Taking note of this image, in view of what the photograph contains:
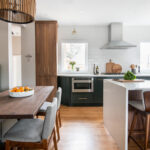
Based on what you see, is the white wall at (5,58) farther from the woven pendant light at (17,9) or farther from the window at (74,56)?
the window at (74,56)

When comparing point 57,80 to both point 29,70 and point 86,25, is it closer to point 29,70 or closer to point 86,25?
point 29,70

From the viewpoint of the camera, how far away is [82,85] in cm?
379

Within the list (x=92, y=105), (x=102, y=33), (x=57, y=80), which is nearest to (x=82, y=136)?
(x=92, y=105)

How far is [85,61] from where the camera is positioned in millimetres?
4488

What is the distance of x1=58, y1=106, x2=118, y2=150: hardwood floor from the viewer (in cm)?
196

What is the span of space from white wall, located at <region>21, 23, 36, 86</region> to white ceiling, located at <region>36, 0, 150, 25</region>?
1.81ft

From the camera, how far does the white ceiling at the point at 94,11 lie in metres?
→ 2.80

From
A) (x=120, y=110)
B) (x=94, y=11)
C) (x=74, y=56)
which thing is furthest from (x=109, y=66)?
(x=120, y=110)

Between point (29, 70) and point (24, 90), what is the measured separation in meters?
2.31

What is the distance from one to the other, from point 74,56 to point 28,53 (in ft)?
4.83

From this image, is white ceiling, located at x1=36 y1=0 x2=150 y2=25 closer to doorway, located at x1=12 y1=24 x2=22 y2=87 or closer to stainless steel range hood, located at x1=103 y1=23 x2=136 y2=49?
stainless steel range hood, located at x1=103 y1=23 x2=136 y2=49

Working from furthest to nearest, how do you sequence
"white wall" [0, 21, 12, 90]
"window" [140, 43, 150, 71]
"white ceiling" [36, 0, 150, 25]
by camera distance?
1. "window" [140, 43, 150, 71]
2. "white wall" [0, 21, 12, 90]
3. "white ceiling" [36, 0, 150, 25]

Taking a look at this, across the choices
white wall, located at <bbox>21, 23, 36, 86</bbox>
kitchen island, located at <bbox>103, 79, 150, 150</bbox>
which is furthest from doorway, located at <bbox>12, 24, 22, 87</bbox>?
kitchen island, located at <bbox>103, 79, 150, 150</bbox>

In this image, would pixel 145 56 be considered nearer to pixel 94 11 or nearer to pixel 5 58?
pixel 94 11
